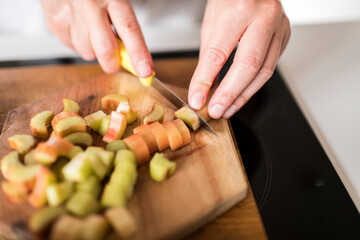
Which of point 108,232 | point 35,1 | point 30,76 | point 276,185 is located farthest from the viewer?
point 35,1

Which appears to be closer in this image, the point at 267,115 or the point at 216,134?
the point at 216,134

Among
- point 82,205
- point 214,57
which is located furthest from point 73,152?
point 214,57

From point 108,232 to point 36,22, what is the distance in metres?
1.92

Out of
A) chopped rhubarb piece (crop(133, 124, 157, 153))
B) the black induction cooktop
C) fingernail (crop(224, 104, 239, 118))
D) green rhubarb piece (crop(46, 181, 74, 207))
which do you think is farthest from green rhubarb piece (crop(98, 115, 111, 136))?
the black induction cooktop

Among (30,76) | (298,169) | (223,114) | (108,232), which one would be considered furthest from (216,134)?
(30,76)

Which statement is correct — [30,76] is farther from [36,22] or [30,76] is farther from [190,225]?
[190,225]

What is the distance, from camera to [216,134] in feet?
4.80

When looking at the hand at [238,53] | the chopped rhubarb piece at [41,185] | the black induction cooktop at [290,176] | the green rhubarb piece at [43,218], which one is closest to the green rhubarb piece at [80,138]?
the chopped rhubarb piece at [41,185]

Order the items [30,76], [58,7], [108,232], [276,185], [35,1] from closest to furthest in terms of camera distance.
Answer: [108,232]
[276,185]
[58,7]
[30,76]
[35,1]

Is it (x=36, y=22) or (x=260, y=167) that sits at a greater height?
(x=36, y=22)

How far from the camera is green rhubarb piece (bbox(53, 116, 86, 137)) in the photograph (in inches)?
52.5

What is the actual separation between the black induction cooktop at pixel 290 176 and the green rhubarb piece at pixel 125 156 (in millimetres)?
565

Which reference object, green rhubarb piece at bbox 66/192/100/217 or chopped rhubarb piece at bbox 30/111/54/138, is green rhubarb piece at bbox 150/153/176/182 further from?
chopped rhubarb piece at bbox 30/111/54/138

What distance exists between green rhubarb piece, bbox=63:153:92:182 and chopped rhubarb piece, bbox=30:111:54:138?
1.18ft
